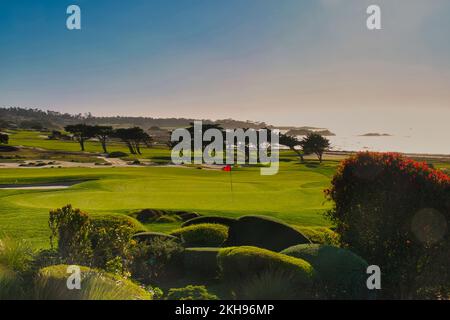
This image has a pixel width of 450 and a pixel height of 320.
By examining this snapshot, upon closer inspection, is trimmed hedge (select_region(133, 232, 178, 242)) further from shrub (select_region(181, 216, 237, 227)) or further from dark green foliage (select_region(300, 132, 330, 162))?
dark green foliage (select_region(300, 132, 330, 162))

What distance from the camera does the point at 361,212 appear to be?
1170cm

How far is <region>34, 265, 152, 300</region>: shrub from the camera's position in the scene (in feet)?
Answer: 24.7

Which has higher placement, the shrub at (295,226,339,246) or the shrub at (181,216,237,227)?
the shrub at (181,216,237,227)

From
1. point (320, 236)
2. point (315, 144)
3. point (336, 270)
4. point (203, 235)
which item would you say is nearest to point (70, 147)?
point (315, 144)

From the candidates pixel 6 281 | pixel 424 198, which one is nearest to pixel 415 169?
pixel 424 198

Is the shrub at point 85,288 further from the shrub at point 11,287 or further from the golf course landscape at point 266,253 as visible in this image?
the shrub at point 11,287

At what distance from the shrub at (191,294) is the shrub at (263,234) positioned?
3.73 meters

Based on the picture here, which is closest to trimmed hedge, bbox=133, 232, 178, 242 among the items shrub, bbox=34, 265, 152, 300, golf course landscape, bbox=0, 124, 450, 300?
golf course landscape, bbox=0, 124, 450, 300

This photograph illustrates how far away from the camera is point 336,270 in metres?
9.85

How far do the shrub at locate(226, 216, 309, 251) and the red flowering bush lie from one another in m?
1.61

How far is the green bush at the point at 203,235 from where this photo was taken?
13898 millimetres

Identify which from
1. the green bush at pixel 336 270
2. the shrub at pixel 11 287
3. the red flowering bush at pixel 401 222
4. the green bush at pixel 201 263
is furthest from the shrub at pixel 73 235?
the red flowering bush at pixel 401 222
